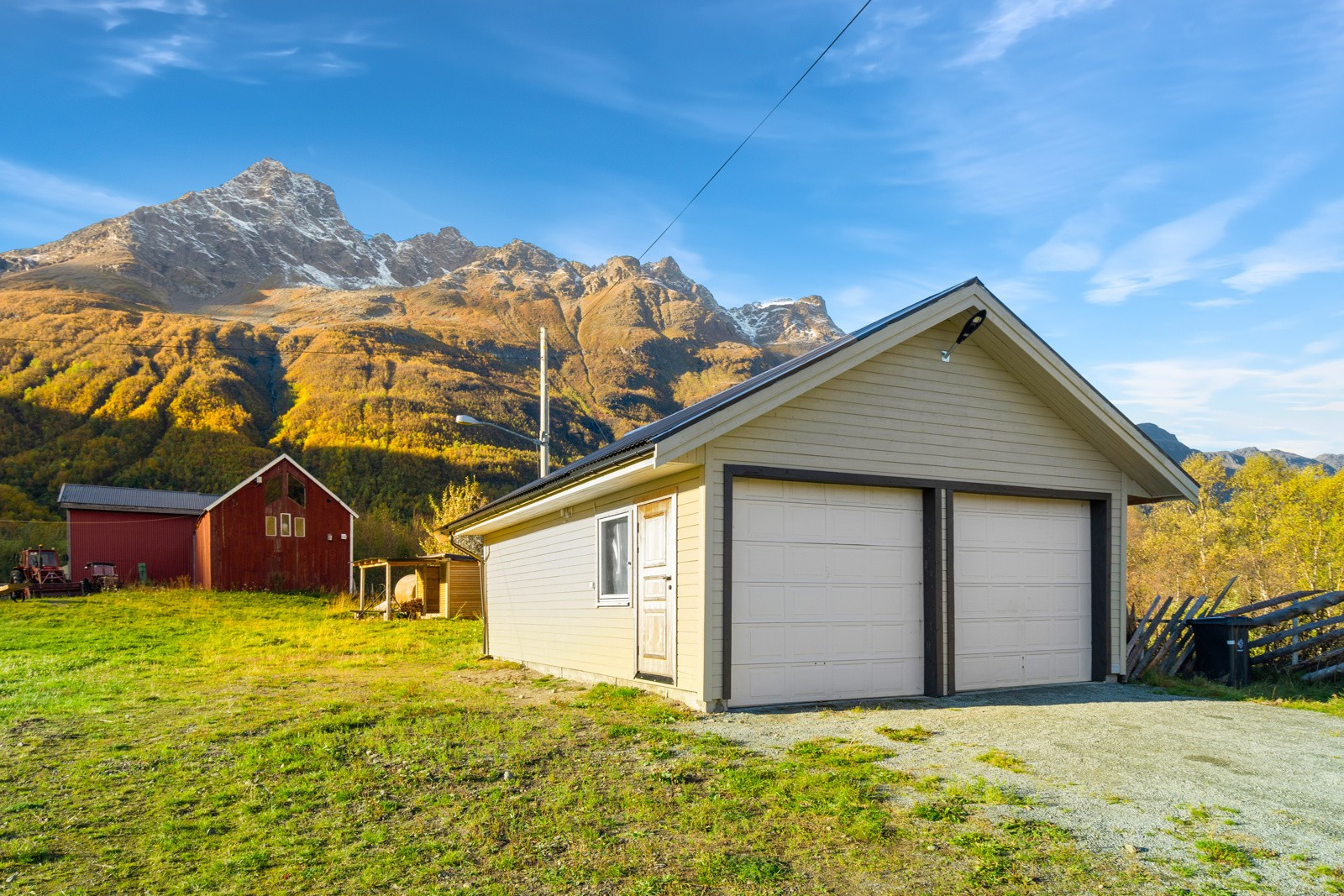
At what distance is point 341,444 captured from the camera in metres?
77.1

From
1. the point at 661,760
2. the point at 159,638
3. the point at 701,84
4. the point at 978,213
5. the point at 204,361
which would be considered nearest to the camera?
the point at 661,760

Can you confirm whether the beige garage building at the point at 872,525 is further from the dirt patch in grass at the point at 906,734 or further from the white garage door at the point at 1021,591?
the dirt patch in grass at the point at 906,734

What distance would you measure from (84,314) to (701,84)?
11011 cm

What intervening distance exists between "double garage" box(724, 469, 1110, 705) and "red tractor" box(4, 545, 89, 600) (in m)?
31.9

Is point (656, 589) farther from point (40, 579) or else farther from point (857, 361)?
point (40, 579)

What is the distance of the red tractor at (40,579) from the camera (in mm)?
32562

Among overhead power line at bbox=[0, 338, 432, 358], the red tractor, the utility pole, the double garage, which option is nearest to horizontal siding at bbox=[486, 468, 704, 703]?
the double garage

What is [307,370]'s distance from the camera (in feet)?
322

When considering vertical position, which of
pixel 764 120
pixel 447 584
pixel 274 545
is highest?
pixel 764 120

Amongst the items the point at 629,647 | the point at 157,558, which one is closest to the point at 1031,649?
the point at 629,647

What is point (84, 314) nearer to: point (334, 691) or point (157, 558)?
point (157, 558)

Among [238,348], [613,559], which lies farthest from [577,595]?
[238,348]

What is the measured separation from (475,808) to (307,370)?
3945 inches

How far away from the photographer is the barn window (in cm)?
1122
